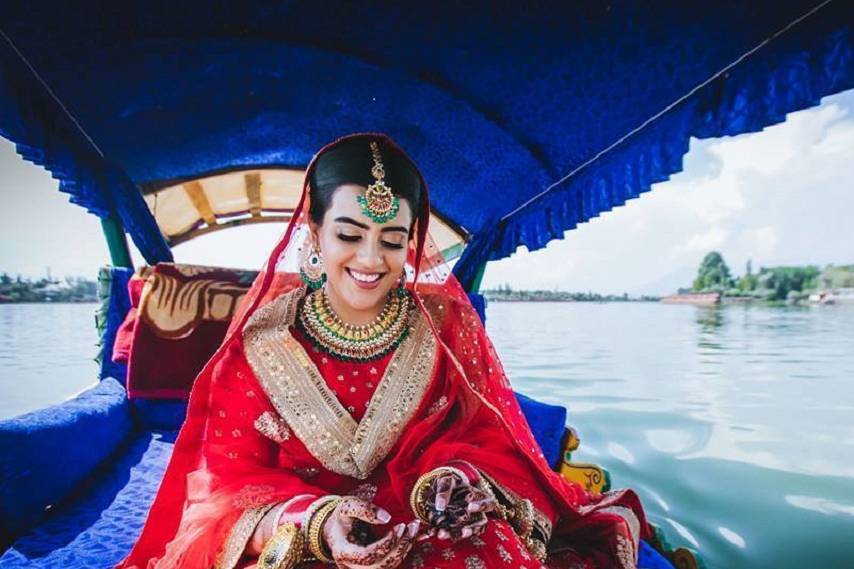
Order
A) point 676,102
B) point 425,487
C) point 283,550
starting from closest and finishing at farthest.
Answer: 1. point 283,550
2. point 425,487
3. point 676,102

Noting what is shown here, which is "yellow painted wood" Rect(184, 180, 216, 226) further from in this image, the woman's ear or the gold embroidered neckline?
the gold embroidered neckline

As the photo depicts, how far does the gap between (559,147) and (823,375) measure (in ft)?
36.2

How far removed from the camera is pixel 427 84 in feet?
7.27

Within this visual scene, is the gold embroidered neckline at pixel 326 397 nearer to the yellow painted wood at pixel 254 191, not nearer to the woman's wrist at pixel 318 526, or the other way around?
the woman's wrist at pixel 318 526

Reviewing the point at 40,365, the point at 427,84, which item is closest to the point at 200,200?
the point at 427,84

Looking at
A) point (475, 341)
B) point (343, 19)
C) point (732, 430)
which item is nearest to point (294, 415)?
point (475, 341)

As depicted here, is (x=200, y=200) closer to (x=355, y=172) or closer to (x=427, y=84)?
(x=427, y=84)

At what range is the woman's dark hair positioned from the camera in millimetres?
1384

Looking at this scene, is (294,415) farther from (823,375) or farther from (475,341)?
(823,375)

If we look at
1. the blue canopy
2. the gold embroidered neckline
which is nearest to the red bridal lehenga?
the gold embroidered neckline

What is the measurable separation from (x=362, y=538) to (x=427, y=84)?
192 centimetres

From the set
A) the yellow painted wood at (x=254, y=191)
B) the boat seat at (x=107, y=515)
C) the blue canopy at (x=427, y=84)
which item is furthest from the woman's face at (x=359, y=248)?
the yellow painted wood at (x=254, y=191)

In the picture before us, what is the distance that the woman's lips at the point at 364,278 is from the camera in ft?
4.55

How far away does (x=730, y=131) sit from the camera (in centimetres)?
179
